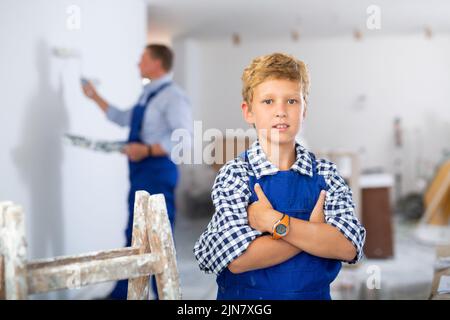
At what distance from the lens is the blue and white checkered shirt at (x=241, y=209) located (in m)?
0.98

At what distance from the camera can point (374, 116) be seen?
Result: 5.05 metres

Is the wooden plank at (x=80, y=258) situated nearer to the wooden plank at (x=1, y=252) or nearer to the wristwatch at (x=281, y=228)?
the wooden plank at (x=1, y=252)

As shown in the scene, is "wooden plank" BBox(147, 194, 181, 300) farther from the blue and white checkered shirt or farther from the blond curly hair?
the blond curly hair

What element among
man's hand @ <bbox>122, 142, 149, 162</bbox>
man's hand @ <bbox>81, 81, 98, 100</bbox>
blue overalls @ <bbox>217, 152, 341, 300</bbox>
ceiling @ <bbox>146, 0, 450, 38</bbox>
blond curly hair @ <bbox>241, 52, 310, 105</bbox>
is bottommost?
blue overalls @ <bbox>217, 152, 341, 300</bbox>

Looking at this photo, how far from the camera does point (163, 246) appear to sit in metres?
0.94

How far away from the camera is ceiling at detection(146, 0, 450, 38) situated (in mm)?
2090

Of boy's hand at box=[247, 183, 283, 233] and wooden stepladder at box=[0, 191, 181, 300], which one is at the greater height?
boy's hand at box=[247, 183, 283, 233]

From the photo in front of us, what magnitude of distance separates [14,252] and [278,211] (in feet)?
1.40

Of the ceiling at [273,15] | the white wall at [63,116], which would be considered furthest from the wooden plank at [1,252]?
the ceiling at [273,15]

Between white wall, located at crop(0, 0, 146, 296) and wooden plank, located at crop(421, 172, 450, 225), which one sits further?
wooden plank, located at crop(421, 172, 450, 225)

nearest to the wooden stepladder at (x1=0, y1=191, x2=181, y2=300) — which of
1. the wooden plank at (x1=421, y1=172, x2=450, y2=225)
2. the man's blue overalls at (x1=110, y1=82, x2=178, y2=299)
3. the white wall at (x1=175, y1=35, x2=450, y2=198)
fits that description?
the man's blue overalls at (x1=110, y1=82, x2=178, y2=299)

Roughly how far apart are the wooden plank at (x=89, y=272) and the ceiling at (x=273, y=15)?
125 centimetres

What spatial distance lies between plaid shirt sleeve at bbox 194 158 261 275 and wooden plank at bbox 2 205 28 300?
0.32 m

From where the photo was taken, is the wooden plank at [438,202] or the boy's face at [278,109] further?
the wooden plank at [438,202]
